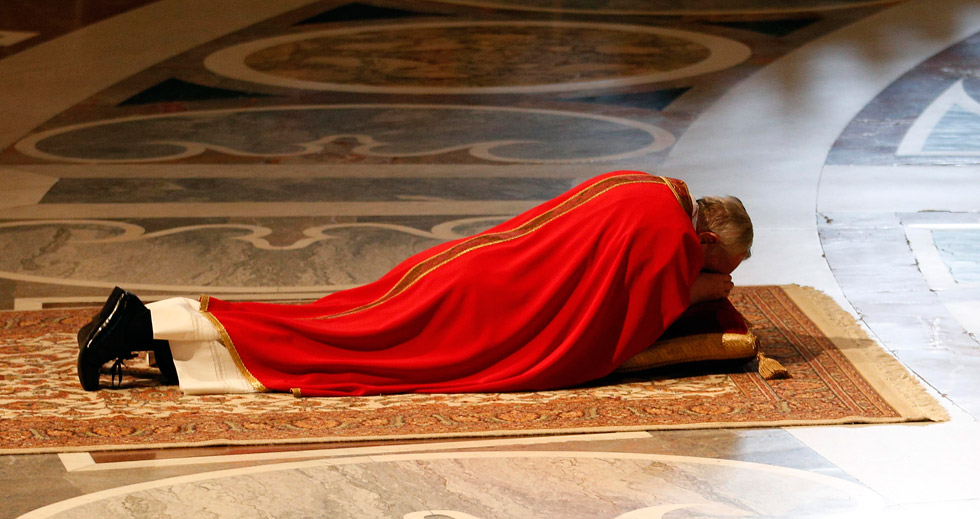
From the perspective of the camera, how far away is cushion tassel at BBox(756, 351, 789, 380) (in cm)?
383

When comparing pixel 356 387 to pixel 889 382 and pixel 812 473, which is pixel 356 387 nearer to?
pixel 812 473

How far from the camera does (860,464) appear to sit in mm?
3270

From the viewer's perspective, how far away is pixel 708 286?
3910 mm

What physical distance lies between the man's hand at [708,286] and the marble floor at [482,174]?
1.86 feet

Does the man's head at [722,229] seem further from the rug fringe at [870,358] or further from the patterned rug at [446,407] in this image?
the rug fringe at [870,358]

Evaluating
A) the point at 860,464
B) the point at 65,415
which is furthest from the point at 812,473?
the point at 65,415

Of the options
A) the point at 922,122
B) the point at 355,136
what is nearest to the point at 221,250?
the point at 355,136

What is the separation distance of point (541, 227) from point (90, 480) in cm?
150

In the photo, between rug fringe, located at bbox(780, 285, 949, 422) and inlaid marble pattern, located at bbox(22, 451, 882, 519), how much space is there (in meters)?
0.61

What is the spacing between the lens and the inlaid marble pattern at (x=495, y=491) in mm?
2965

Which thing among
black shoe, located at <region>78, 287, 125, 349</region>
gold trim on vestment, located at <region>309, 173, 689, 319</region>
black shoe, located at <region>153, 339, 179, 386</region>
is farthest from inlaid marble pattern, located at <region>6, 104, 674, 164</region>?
black shoe, located at <region>78, 287, 125, 349</region>

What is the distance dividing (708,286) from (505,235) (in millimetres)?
636

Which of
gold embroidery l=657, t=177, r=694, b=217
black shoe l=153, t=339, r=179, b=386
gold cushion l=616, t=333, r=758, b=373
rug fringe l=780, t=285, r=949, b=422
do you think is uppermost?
gold embroidery l=657, t=177, r=694, b=217

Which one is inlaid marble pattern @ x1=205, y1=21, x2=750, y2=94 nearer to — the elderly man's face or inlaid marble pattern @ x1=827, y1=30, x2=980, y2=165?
inlaid marble pattern @ x1=827, y1=30, x2=980, y2=165
